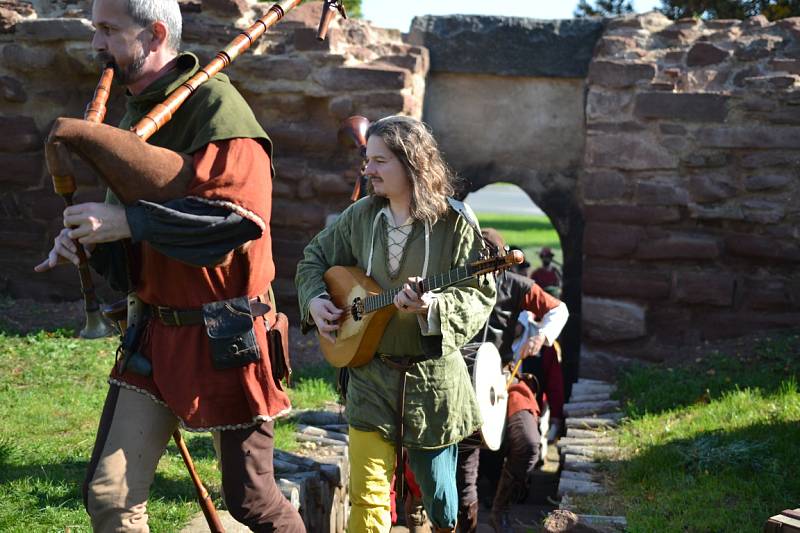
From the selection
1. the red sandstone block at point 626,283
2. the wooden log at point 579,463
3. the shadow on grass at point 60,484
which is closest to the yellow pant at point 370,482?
the shadow on grass at point 60,484

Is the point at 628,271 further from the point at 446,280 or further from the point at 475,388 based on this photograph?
the point at 446,280

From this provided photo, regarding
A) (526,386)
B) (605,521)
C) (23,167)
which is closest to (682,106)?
(526,386)

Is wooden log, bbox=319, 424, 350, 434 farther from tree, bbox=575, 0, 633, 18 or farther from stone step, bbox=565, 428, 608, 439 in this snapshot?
tree, bbox=575, 0, 633, 18

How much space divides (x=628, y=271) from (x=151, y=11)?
201 inches

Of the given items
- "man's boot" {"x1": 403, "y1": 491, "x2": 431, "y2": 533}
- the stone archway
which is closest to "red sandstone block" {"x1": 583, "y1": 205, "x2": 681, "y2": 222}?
the stone archway

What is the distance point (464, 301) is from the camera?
3.58 meters

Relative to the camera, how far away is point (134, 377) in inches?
123

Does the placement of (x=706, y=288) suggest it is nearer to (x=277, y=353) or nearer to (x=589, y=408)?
(x=589, y=408)

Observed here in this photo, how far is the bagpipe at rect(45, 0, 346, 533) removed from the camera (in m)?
2.76

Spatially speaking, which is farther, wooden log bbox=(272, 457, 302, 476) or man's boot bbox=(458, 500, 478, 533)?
wooden log bbox=(272, 457, 302, 476)

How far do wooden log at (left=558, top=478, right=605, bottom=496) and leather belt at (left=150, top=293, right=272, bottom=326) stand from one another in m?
2.41

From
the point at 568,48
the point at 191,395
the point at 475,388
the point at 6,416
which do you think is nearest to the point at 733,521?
Answer: the point at 475,388

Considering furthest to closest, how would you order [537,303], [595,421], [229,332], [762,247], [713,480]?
1. [762,247]
2. [595,421]
3. [537,303]
4. [713,480]
5. [229,332]

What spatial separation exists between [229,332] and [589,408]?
12.9 feet
